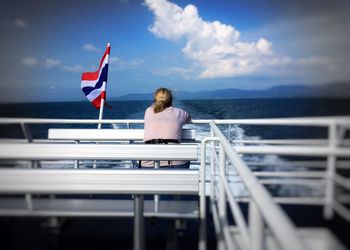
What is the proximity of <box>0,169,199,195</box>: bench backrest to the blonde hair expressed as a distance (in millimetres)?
1051

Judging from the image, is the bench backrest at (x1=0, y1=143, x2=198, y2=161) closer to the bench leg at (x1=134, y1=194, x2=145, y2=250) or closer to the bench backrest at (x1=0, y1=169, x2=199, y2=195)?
the bench backrest at (x1=0, y1=169, x2=199, y2=195)

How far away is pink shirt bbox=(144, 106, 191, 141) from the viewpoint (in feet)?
6.27

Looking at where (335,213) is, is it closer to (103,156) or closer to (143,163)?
(143,163)

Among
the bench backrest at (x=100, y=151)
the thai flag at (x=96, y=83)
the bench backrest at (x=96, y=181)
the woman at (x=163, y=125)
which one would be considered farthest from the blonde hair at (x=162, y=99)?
the thai flag at (x=96, y=83)

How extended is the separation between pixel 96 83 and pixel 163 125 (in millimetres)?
1986

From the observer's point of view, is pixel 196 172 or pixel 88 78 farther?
pixel 88 78

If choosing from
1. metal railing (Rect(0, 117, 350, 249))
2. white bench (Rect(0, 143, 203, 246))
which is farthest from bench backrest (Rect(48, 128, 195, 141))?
white bench (Rect(0, 143, 203, 246))

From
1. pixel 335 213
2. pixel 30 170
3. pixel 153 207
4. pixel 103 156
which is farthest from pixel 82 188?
pixel 335 213

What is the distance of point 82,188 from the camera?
2.94 feet

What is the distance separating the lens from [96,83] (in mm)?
3604

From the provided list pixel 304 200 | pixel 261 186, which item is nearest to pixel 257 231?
pixel 261 186

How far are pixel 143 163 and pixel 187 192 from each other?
0.95 meters

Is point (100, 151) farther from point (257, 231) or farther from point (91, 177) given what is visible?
point (257, 231)

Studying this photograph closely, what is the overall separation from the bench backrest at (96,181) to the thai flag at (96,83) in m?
2.74
